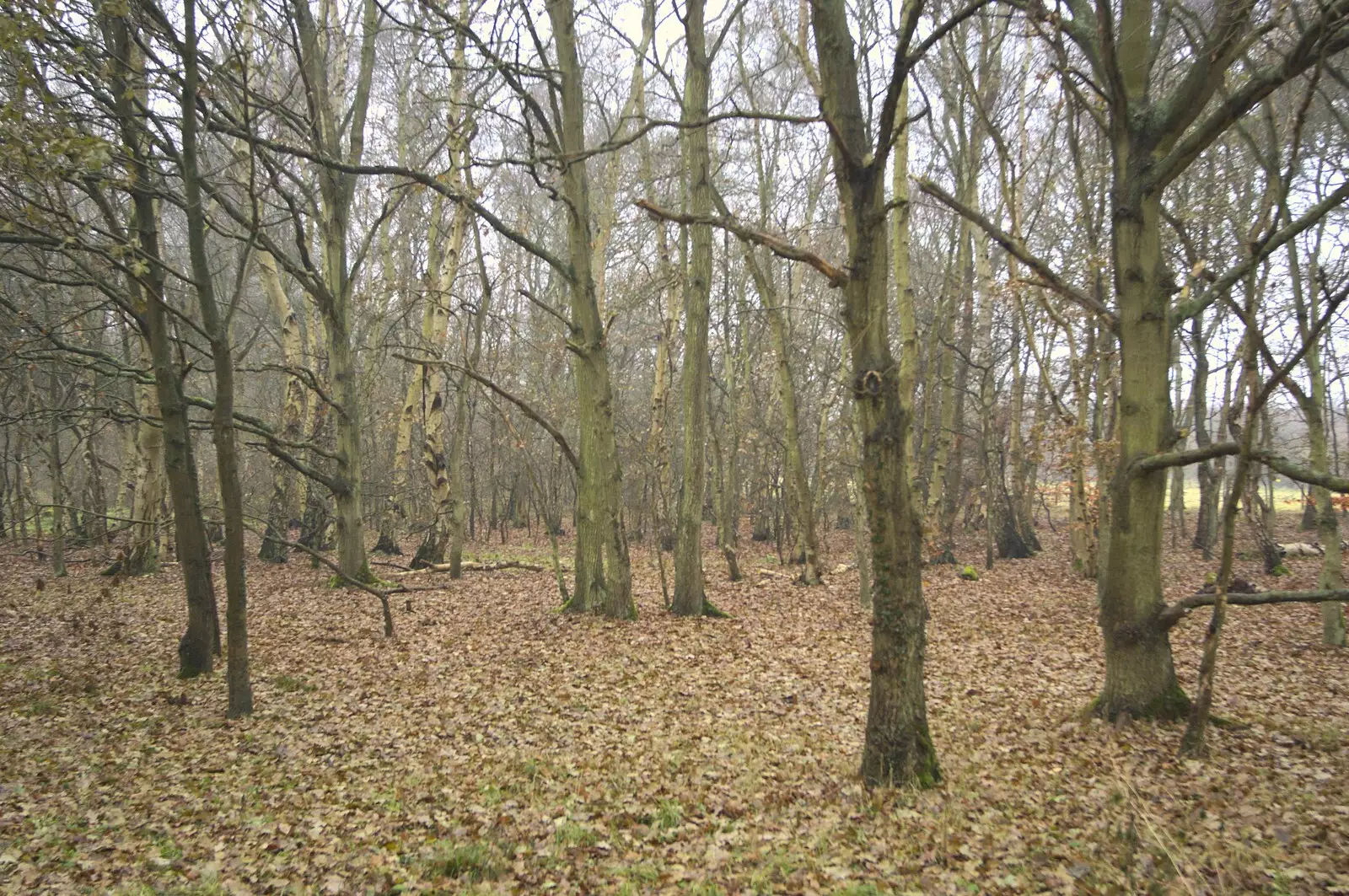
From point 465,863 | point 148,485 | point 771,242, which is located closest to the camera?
point 465,863

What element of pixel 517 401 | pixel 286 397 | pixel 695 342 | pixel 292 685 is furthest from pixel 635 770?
pixel 286 397

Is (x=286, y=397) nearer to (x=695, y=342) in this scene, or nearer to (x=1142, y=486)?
(x=695, y=342)

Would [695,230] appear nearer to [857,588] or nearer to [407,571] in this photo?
[857,588]

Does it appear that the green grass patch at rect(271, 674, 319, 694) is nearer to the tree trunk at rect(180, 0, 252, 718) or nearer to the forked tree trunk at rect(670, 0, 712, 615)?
the tree trunk at rect(180, 0, 252, 718)

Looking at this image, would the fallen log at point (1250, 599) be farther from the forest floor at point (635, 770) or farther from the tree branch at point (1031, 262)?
the tree branch at point (1031, 262)

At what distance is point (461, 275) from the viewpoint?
16547 millimetres

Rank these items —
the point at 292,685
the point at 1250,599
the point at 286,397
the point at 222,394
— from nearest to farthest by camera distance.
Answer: the point at 1250,599 < the point at 222,394 < the point at 292,685 < the point at 286,397

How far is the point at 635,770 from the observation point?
566 cm

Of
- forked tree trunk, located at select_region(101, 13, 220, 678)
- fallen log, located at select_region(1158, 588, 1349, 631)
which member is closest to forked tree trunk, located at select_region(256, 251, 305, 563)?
forked tree trunk, located at select_region(101, 13, 220, 678)

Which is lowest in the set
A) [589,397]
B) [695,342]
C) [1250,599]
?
[1250,599]

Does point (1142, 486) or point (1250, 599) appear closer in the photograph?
point (1250, 599)

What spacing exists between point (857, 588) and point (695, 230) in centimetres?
703

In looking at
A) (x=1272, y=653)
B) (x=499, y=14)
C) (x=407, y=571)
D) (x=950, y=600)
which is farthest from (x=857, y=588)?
(x=499, y=14)

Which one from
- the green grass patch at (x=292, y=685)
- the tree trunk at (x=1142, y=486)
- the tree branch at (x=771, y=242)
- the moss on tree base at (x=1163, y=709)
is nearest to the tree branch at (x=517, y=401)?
the green grass patch at (x=292, y=685)
